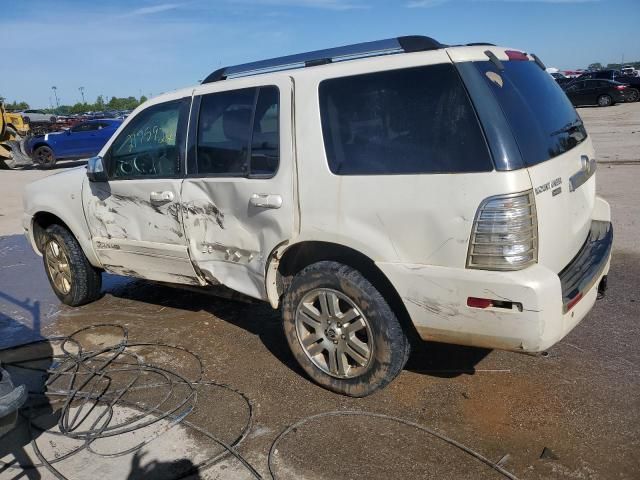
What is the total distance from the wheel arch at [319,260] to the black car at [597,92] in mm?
27797

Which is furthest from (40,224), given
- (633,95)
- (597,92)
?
(633,95)

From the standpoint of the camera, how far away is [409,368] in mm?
3838

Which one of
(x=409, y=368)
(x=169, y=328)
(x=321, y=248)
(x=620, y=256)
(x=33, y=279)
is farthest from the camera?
(x=33, y=279)

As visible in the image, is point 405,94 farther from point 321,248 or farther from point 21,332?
point 21,332

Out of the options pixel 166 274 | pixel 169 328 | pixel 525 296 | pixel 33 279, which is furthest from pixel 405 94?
pixel 33 279

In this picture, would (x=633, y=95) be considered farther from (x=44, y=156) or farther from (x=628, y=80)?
(x=44, y=156)

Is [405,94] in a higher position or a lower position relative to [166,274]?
higher

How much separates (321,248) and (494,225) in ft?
3.69

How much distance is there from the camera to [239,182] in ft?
12.0

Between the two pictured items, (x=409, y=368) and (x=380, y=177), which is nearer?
(x=380, y=177)

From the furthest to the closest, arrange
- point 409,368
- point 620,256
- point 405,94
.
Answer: point 620,256, point 409,368, point 405,94

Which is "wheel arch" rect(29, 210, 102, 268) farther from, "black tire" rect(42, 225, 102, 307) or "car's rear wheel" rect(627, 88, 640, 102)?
"car's rear wheel" rect(627, 88, 640, 102)

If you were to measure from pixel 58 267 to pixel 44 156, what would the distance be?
15626 millimetres

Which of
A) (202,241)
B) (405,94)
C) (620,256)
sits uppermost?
(405,94)
